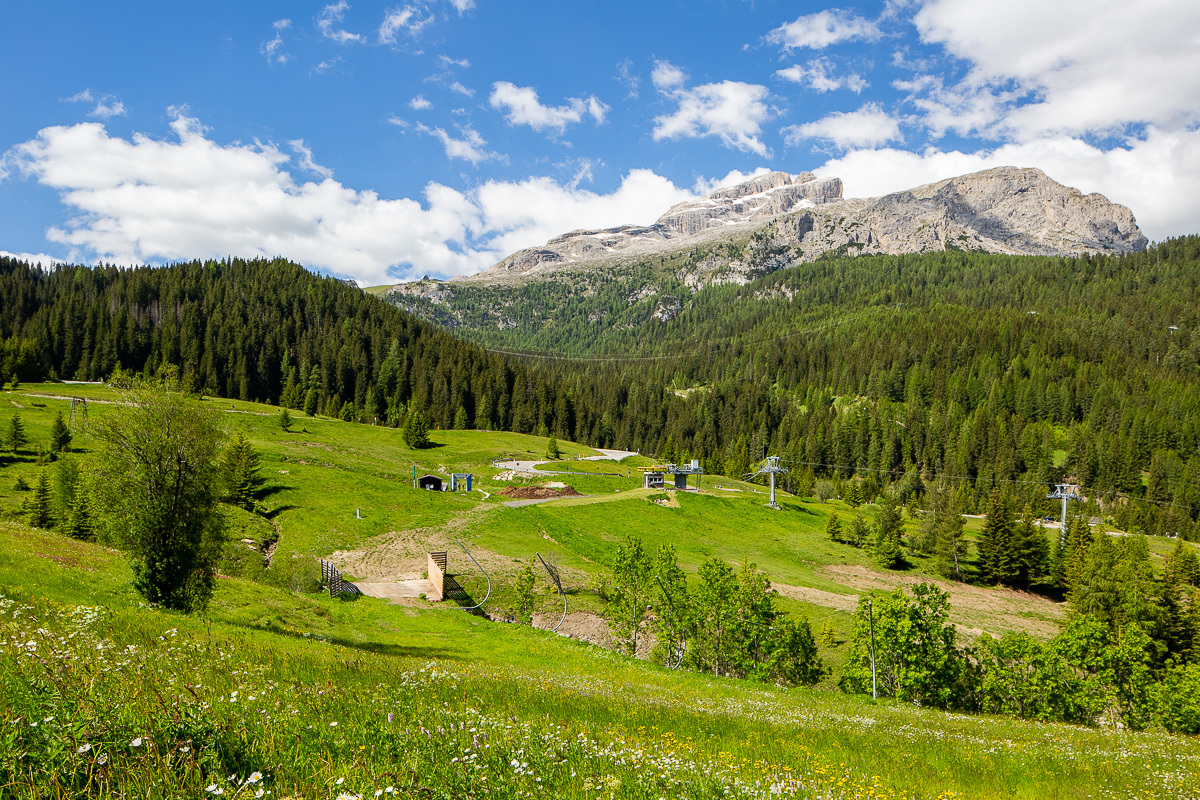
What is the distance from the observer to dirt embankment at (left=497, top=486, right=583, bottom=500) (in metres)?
76.7

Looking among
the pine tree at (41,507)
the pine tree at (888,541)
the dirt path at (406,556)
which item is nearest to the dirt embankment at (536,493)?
the dirt path at (406,556)

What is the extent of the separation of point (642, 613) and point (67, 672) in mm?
40137

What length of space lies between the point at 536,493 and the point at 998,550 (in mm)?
65813

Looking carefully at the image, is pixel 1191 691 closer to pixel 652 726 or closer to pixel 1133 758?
pixel 1133 758

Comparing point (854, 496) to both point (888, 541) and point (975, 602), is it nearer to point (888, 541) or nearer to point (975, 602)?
point (888, 541)

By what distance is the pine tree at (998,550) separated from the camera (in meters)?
79.8

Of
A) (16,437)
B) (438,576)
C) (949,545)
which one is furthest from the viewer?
(949,545)

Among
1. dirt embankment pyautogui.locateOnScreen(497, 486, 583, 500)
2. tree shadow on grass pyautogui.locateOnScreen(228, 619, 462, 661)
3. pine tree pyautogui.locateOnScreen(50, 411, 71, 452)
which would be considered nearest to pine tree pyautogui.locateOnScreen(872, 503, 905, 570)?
dirt embankment pyautogui.locateOnScreen(497, 486, 583, 500)

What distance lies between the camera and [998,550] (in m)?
80.1

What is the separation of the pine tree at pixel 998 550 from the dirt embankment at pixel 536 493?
59.0 m

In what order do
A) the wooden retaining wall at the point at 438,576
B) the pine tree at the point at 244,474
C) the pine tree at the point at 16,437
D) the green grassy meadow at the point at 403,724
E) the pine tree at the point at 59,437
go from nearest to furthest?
1. the green grassy meadow at the point at 403,724
2. the wooden retaining wall at the point at 438,576
3. the pine tree at the point at 244,474
4. the pine tree at the point at 59,437
5. the pine tree at the point at 16,437

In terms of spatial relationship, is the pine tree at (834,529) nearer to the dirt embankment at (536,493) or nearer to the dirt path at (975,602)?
the dirt path at (975,602)

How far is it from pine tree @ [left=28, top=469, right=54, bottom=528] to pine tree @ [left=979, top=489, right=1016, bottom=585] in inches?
4218

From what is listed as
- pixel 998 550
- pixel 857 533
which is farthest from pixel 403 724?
pixel 998 550
